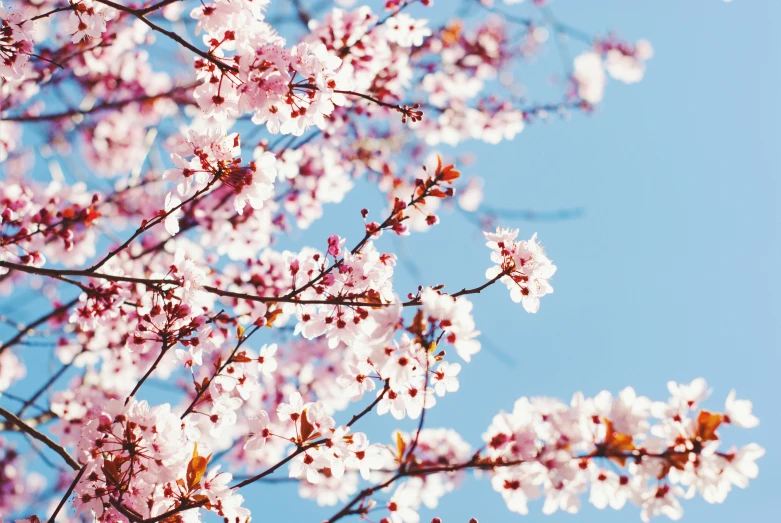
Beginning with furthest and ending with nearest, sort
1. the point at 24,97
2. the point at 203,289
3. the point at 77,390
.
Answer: the point at 24,97 → the point at 77,390 → the point at 203,289

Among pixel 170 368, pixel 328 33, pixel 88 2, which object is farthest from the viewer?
pixel 170 368

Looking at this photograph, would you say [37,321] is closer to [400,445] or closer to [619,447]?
[400,445]

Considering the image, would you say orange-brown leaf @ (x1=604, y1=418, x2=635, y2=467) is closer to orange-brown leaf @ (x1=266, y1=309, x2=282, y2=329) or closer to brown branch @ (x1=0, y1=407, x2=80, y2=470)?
orange-brown leaf @ (x1=266, y1=309, x2=282, y2=329)

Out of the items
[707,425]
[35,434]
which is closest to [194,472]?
[35,434]

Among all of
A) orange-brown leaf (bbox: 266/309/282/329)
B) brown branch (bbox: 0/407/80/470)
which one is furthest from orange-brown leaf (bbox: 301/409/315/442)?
brown branch (bbox: 0/407/80/470)

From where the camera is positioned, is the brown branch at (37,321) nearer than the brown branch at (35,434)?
No

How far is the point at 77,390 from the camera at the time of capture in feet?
18.0

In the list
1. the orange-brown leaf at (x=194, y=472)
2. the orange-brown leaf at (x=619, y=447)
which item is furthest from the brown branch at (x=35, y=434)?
the orange-brown leaf at (x=619, y=447)

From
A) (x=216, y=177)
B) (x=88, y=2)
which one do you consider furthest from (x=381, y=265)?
(x=88, y=2)

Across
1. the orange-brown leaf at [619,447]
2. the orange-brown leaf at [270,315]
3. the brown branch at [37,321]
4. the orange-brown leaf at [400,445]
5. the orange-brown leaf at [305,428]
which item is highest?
the brown branch at [37,321]

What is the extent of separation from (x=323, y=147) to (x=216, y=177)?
13.9ft

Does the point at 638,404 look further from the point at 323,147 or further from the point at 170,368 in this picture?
the point at 170,368

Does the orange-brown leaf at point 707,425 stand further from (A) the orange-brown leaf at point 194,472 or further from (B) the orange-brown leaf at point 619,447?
(A) the orange-brown leaf at point 194,472

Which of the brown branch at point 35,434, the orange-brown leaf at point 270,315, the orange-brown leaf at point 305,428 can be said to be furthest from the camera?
the orange-brown leaf at point 270,315
